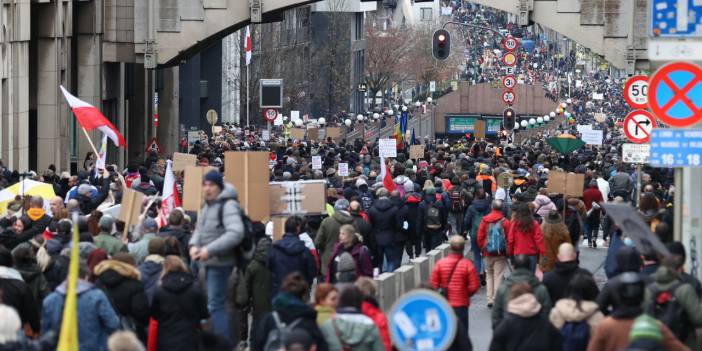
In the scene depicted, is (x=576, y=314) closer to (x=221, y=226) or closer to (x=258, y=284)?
(x=221, y=226)

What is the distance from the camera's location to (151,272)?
52.5ft

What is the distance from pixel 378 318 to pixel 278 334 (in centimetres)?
122

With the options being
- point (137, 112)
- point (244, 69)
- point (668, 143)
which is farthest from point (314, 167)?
point (244, 69)

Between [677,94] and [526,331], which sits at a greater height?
[677,94]

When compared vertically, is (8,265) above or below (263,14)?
below

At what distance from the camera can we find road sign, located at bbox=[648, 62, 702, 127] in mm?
14836

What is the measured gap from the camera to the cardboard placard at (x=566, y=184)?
28312mm

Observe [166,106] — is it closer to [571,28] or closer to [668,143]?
[571,28]

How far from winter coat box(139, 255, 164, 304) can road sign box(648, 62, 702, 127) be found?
4274mm

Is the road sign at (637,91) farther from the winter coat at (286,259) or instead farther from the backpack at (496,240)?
the winter coat at (286,259)

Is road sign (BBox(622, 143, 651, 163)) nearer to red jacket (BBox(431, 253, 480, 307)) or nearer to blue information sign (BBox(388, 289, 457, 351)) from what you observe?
red jacket (BBox(431, 253, 480, 307))

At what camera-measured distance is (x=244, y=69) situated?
78000 mm

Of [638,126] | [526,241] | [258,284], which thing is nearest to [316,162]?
[638,126]

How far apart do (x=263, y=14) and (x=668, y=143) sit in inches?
1145
